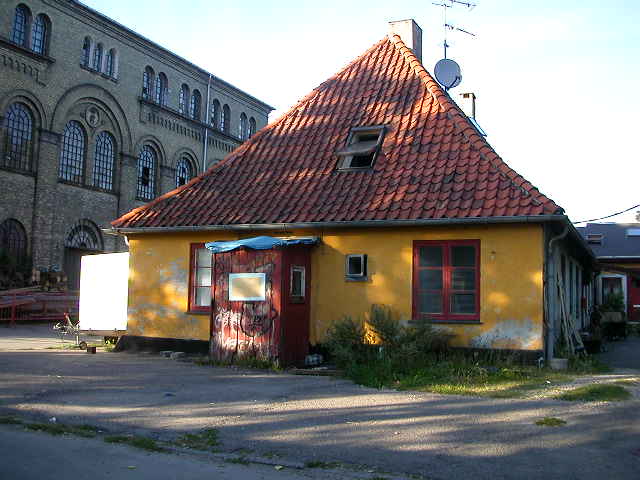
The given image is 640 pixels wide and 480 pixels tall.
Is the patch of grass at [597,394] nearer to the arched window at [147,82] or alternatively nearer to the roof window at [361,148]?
the roof window at [361,148]

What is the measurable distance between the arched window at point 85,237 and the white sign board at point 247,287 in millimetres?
22979

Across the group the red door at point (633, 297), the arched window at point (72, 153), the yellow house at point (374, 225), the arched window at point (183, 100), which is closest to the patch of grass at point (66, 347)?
the yellow house at point (374, 225)

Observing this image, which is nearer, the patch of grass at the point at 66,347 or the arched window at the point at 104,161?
the patch of grass at the point at 66,347

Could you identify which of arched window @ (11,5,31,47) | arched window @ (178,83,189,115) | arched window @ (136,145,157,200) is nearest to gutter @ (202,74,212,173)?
arched window @ (178,83,189,115)

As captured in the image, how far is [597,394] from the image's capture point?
9461mm

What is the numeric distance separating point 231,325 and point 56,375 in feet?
10.8

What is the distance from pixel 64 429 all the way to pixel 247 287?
5.73 m

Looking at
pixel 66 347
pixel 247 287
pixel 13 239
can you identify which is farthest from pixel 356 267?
pixel 13 239

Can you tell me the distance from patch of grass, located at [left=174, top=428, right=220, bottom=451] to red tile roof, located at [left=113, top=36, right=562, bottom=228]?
6329 millimetres

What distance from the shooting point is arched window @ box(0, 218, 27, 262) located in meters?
30.2

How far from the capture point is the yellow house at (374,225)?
12.3 m

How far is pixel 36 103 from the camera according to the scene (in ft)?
104

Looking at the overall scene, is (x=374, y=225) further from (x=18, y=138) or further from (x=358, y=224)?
(x=18, y=138)


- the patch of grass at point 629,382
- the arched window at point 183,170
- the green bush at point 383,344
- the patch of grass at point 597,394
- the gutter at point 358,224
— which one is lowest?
the patch of grass at point 597,394
